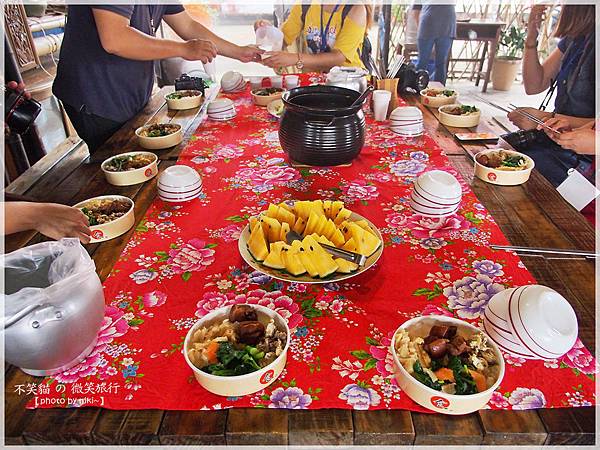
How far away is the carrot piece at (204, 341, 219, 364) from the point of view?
2.57 ft

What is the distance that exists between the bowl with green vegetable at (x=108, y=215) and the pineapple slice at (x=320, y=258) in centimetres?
56

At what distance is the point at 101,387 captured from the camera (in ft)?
2.60

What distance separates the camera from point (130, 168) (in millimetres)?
1552

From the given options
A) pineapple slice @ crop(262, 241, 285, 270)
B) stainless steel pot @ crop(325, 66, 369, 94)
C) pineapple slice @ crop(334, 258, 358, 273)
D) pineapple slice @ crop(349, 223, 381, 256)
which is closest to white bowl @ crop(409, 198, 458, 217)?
pineapple slice @ crop(349, 223, 381, 256)

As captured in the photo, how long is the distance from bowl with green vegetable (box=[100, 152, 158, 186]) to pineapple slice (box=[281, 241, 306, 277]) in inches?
29.8

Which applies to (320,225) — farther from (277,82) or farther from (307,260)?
(277,82)

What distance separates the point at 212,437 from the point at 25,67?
345cm

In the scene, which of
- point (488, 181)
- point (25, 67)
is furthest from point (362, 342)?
point (25, 67)

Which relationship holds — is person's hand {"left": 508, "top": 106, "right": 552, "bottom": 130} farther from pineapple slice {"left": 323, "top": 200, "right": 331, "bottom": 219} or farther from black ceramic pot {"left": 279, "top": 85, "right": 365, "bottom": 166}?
pineapple slice {"left": 323, "top": 200, "right": 331, "bottom": 219}

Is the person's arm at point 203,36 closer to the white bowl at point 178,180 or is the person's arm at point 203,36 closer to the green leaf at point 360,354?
the white bowl at point 178,180

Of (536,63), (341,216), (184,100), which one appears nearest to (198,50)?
(184,100)

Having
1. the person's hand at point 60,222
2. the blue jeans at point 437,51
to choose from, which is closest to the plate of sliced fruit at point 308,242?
the person's hand at point 60,222

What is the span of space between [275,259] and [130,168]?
2.63 ft

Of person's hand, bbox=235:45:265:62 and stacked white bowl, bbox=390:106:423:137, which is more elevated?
person's hand, bbox=235:45:265:62
